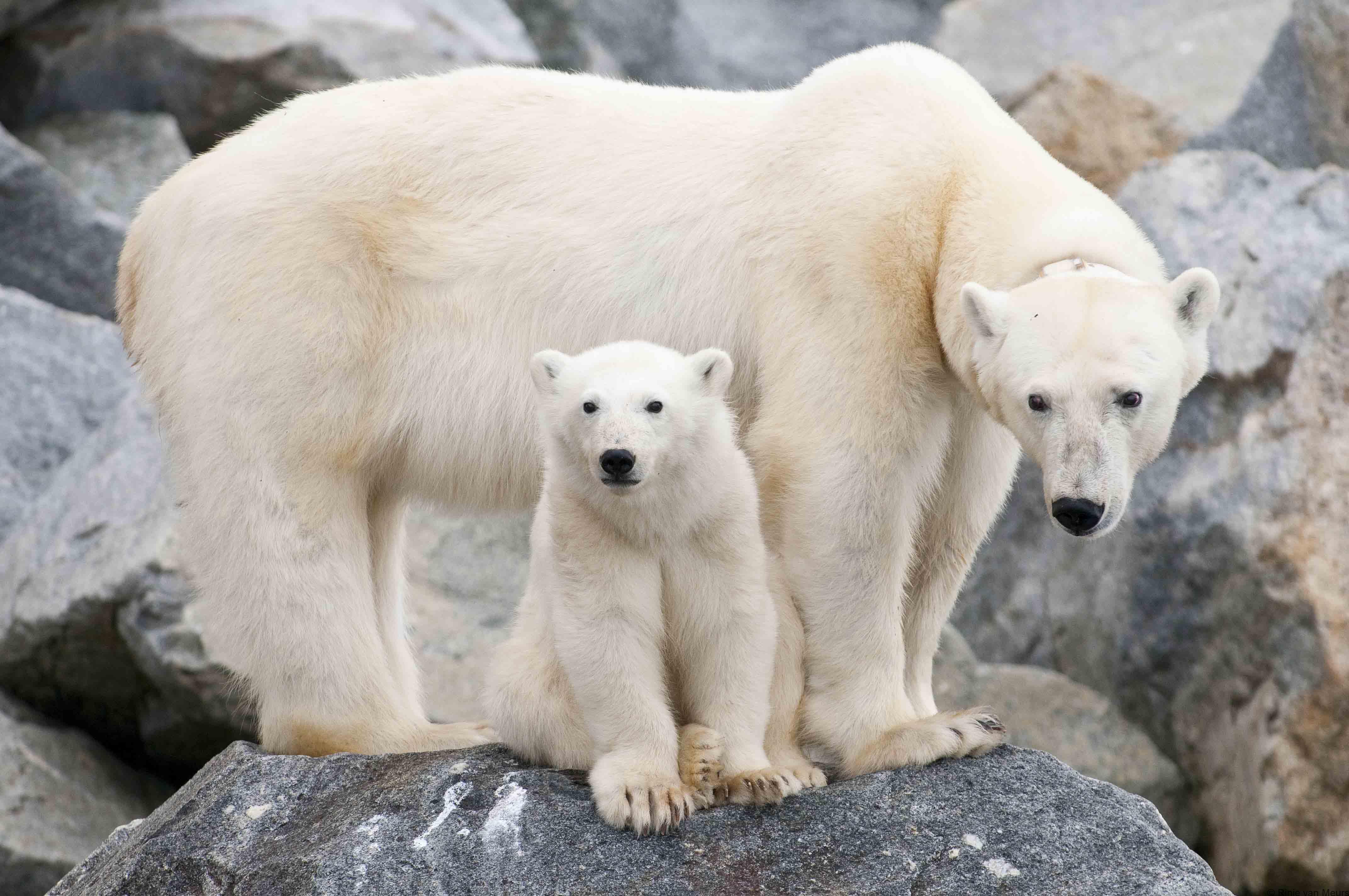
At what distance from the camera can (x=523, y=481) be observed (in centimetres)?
502

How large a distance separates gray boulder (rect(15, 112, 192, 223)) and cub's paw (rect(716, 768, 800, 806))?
7409mm

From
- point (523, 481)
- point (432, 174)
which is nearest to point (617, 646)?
point (523, 481)

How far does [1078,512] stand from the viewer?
152 inches

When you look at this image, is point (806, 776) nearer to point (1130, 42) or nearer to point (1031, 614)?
point (1031, 614)

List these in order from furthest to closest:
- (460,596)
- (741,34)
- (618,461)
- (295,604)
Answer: (741,34), (460,596), (295,604), (618,461)

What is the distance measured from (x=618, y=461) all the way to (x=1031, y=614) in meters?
5.06

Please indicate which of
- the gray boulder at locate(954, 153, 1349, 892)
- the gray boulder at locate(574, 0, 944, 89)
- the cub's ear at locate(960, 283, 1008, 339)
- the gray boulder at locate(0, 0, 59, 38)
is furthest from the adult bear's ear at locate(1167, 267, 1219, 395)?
the gray boulder at locate(574, 0, 944, 89)

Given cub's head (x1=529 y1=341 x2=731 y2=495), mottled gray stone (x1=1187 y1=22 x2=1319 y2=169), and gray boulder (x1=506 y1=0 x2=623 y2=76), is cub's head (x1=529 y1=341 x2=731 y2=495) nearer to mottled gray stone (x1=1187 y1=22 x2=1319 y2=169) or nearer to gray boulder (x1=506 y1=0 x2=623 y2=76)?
mottled gray stone (x1=1187 y1=22 x2=1319 y2=169)

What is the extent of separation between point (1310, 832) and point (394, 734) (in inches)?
150

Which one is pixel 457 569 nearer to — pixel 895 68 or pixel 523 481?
pixel 523 481

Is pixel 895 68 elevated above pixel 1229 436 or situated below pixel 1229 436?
above

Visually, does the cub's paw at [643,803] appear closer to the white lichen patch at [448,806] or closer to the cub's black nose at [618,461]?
the white lichen patch at [448,806]

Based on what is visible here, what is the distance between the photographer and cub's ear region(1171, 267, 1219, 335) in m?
4.05

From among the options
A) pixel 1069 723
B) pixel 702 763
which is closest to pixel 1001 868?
pixel 702 763
